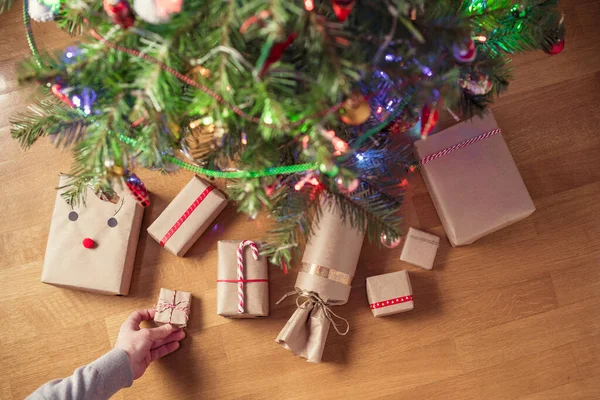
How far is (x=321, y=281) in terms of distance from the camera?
1.20 metres

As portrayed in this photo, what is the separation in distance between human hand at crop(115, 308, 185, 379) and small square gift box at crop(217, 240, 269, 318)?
14 cm

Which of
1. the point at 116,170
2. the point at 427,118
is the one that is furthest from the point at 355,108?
the point at 116,170

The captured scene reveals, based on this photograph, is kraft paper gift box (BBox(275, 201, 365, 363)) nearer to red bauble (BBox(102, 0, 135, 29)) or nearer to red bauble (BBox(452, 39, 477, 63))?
red bauble (BBox(452, 39, 477, 63))

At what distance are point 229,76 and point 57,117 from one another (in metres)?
0.35

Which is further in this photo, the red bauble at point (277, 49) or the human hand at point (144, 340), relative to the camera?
the human hand at point (144, 340)

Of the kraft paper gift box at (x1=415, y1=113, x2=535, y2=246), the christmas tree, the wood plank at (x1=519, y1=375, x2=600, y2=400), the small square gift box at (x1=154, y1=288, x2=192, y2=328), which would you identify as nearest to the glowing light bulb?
the christmas tree

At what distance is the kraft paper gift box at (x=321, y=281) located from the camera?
3.94 ft

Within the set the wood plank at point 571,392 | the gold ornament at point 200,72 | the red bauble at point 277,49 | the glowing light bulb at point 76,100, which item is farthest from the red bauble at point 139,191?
the wood plank at point 571,392

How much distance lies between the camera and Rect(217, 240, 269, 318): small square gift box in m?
1.24

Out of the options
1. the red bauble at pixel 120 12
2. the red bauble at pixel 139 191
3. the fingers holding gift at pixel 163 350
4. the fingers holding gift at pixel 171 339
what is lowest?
the fingers holding gift at pixel 163 350

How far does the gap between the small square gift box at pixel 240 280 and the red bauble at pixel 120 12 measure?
2.27 feet

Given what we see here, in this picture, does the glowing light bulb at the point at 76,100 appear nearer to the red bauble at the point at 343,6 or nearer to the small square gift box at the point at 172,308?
the red bauble at the point at 343,6

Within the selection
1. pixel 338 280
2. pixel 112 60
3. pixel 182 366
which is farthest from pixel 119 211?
pixel 112 60

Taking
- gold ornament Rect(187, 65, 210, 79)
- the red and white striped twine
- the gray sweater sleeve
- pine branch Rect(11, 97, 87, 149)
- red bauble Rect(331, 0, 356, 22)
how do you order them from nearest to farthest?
red bauble Rect(331, 0, 356, 22), gold ornament Rect(187, 65, 210, 79), pine branch Rect(11, 97, 87, 149), the gray sweater sleeve, the red and white striped twine
